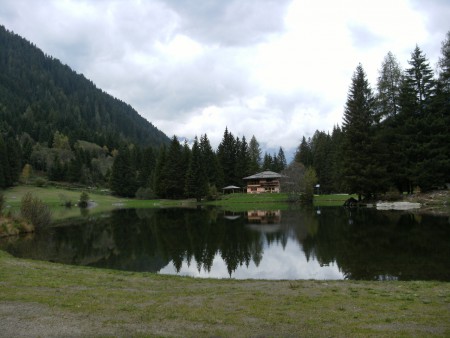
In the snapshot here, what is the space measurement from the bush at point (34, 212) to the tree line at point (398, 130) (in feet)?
121

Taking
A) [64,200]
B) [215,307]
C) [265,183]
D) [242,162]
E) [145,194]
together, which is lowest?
[215,307]

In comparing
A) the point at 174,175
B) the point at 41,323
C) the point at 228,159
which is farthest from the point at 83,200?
the point at 41,323

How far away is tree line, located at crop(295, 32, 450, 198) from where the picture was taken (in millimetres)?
44125

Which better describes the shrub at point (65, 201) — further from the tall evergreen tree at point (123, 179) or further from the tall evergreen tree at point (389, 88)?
the tall evergreen tree at point (389, 88)

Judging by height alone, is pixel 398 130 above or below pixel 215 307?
above

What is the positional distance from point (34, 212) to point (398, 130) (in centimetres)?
4426

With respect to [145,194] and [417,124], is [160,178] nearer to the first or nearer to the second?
[145,194]

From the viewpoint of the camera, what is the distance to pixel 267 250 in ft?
65.4

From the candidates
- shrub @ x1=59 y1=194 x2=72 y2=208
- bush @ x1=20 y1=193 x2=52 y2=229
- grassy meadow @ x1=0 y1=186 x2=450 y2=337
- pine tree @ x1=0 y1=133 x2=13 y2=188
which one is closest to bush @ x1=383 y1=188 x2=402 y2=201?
grassy meadow @ x1=0 y1=186 x2=450 y2=337

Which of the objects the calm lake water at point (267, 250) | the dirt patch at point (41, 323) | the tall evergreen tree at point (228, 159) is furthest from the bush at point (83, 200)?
the dirt patch at point (41, 323)

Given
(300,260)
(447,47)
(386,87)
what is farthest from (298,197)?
(300,260)

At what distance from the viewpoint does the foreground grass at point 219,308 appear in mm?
6789

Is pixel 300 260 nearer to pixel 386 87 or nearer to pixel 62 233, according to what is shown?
pixel 62 233

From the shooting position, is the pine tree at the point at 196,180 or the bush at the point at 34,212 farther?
the pine tree at the point at 196,180
